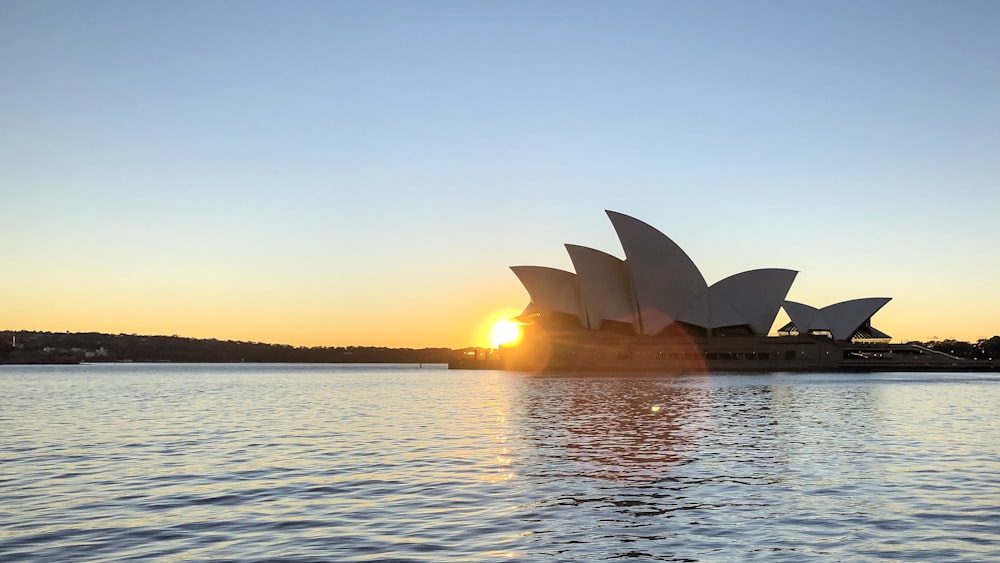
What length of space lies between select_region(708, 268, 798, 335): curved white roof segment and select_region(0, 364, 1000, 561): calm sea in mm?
71266

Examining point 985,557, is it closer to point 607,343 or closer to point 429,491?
point 429,491

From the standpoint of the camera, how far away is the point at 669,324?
3927 inches

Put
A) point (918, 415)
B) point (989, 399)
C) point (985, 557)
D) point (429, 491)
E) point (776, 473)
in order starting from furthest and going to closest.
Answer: point (989, 399) < point (918, 415) < point (776, 473) < point (429, 491) < point (985, 557)

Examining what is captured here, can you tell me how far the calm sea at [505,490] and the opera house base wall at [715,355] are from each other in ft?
238

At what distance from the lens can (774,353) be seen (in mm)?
103500

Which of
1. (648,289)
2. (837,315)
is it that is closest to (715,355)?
(648,289)

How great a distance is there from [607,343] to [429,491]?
90899 millimetres

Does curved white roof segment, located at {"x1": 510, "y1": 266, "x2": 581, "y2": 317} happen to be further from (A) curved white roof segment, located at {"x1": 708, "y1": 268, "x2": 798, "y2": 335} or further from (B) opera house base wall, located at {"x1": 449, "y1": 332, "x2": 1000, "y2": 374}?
(A) curved white roof segment, located at {"x1": 708, "y1": 268, "x2": 798, "y2": 335}

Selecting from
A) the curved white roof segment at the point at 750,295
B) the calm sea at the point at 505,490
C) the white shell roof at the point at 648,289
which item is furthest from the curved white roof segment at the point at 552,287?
the calm sea at the point at 505,490

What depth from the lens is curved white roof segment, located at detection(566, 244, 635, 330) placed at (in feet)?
307

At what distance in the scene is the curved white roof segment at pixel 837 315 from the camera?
111 metres

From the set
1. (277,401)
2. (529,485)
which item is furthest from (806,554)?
(277,401)

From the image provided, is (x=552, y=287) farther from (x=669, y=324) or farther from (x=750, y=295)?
(x=750, y=295)

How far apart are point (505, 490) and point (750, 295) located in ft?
299
